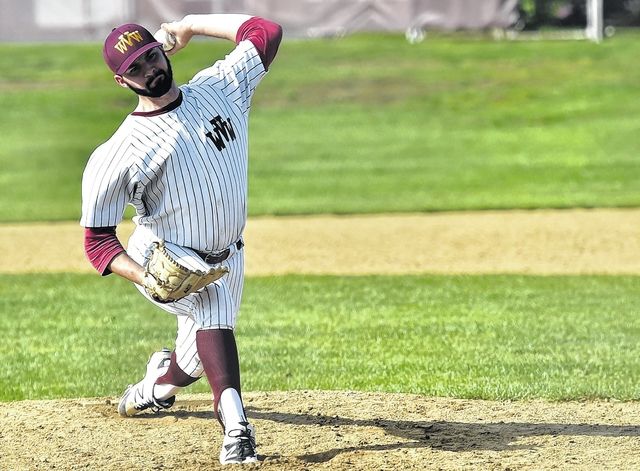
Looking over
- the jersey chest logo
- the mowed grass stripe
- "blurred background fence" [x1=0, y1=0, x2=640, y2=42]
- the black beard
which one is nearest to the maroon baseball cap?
the black beard

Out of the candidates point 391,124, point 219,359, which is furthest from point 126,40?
point 391,124

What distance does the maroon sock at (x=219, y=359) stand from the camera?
515cm

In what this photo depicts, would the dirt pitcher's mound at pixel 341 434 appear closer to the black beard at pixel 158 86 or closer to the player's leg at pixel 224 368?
the player's leg at pixel 224 368

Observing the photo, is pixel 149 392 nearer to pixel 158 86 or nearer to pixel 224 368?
pixel 224 368

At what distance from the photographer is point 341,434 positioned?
576 centimetres

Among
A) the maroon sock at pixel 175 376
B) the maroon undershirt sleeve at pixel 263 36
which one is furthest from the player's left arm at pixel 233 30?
the maroon sock at pixel 175 376

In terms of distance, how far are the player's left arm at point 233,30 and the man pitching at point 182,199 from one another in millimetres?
233

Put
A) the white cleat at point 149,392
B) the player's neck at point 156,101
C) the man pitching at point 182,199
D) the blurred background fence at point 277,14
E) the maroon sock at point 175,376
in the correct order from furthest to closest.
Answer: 1. the blurred background fence at point 277,14
2. the white cleat at point 149,392
3. the maroon sock at point 175,376
4. the player's neck at point 156,101
5. the man pitching at point 182,199

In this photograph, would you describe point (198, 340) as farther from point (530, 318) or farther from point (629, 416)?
point (530, 318)

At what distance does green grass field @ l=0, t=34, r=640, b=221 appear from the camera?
1627 centimetres

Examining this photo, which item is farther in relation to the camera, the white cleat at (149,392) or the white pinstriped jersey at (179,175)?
the white cleat at (149,392)

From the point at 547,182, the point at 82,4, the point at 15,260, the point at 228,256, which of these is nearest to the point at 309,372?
the point at 228,256

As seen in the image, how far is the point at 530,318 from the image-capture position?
355 inches

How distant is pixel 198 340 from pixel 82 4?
24.1m
